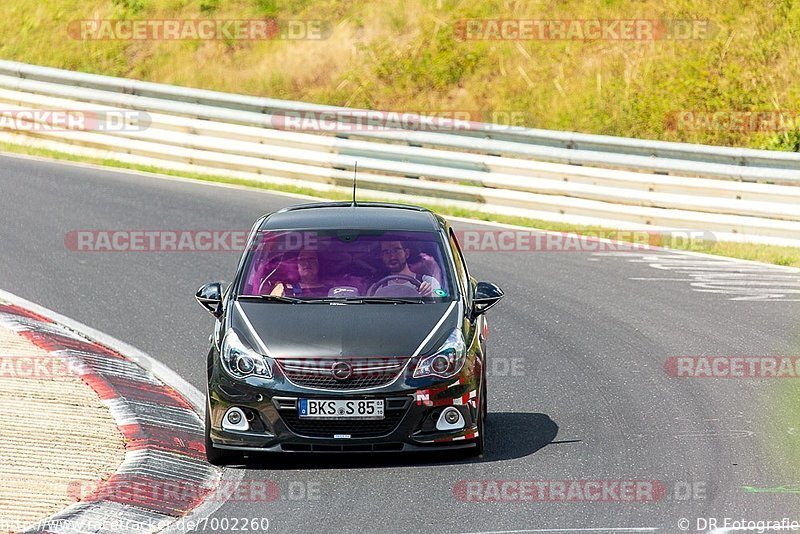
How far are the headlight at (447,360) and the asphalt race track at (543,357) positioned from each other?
0.63m

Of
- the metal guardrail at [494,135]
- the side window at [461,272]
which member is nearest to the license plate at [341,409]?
the side window at [461,272]

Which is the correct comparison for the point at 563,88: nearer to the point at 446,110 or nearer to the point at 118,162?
the point at 446,110

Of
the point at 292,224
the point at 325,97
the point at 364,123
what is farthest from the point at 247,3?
the point at 292,224

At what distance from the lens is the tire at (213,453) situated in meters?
8.66

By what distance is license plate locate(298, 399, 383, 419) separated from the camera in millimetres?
8359

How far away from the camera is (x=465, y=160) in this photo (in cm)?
1877

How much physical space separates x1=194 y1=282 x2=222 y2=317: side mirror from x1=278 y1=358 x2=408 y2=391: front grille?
3.41ft

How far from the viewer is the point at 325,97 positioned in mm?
23625

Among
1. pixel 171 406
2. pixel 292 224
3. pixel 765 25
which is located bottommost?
pixel 171 406

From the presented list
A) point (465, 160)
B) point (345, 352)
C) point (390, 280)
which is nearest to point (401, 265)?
point (390, 280)

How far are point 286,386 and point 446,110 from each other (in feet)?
48.2

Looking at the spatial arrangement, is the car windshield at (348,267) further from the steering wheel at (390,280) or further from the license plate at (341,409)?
the license plate at (341,409)

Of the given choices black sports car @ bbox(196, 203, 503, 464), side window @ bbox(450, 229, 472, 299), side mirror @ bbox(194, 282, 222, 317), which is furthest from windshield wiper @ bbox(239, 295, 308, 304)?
side window @ bbox(450, 229, 472, 299)

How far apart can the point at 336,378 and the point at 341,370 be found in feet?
0.19
